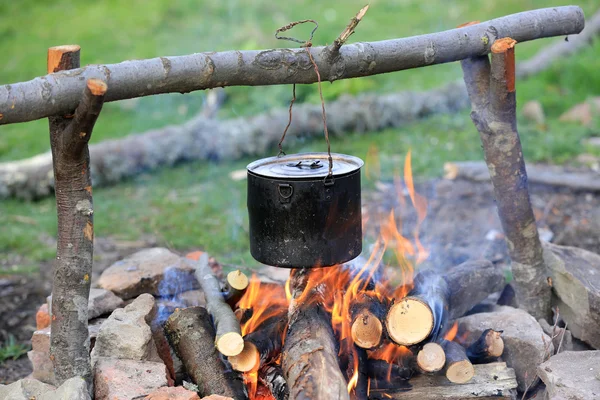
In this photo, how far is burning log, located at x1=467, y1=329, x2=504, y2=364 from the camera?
348 cm

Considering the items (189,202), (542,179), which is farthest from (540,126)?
(189,202)

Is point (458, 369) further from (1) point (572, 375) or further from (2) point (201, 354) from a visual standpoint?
(2) point (201, 354)

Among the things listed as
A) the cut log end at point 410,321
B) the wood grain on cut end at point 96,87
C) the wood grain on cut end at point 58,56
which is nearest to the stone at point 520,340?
the cut log end at point 410,321

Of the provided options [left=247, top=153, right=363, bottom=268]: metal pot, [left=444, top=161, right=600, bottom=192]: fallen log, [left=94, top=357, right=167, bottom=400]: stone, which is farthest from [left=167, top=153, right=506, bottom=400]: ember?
[left=444, top=161, right=600, bottom=192]: fallen log

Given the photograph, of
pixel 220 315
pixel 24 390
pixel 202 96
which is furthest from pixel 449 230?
pixel 202 96

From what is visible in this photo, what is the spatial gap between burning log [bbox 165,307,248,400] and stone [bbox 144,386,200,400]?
23 centimetres

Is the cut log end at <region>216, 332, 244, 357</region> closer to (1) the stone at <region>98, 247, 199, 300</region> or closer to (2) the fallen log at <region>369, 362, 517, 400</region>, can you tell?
(2) the fallen log at <region>369, 362, 517, 400</region>

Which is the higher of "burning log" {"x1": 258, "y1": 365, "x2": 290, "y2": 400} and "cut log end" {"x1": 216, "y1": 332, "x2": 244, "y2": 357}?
"cut log end" {"x1": 216, "y1": 332, "x2": 244, "y2": 357}

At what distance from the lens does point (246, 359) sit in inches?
129

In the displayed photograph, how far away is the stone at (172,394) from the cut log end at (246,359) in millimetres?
278

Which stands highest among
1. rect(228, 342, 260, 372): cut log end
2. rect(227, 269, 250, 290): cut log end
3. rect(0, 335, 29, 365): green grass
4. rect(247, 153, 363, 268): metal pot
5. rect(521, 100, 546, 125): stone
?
rect(247, 153, 363, 268): metal pot

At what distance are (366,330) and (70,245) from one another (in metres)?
1.41

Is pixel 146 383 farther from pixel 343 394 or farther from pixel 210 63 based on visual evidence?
pixel 210 63

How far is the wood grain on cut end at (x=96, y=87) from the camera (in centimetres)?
255
